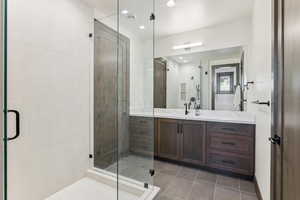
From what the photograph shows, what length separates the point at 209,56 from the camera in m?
3.04

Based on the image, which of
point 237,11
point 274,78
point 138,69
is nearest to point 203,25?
point 237,11

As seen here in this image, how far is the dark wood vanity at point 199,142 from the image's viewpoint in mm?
2246

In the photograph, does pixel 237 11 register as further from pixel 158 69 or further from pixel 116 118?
pixel 116 118

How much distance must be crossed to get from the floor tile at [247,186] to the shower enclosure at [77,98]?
1.24 meters

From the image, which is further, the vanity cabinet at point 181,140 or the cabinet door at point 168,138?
the cabinet door at point 168,138

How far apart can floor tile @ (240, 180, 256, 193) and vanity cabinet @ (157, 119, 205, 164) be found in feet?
2.00

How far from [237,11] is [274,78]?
6.44ft

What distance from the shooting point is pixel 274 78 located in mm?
1077

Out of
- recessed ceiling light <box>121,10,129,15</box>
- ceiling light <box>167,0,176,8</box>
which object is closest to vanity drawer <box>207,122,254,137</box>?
ceiling light <box>167,0,176,8</box>

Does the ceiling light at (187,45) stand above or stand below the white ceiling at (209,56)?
above

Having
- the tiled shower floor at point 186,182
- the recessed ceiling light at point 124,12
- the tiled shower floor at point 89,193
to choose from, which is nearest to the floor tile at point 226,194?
the tiled shower floor at point 186,182

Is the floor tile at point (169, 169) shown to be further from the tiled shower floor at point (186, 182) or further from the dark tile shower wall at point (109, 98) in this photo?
the dark tile shower wall at point (109, 98)

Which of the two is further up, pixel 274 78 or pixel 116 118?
pixel 274 78

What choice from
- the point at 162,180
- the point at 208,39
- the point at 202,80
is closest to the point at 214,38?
the point at 208,39
